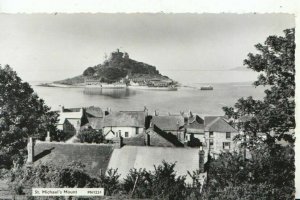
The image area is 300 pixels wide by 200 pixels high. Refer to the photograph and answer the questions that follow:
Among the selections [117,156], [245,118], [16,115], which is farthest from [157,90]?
[16,115]

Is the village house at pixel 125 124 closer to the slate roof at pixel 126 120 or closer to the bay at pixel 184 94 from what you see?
the slate roof at pixel 126 120

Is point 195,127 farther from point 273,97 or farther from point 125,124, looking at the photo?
point 273,97

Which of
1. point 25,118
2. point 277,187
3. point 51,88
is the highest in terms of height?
point 51,88

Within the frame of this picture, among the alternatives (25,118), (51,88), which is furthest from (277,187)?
(25,118)

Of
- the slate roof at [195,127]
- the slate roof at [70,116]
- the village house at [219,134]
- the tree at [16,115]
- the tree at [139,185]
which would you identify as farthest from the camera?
the slate roof at [70,116]

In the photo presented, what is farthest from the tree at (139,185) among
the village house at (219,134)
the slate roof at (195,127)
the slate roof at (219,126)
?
the slate roof at (195,127)

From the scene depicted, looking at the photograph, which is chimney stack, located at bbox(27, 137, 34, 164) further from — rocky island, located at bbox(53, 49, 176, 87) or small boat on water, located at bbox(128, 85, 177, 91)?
small boat on water, located at bbox(128, 85, 177, 91)
